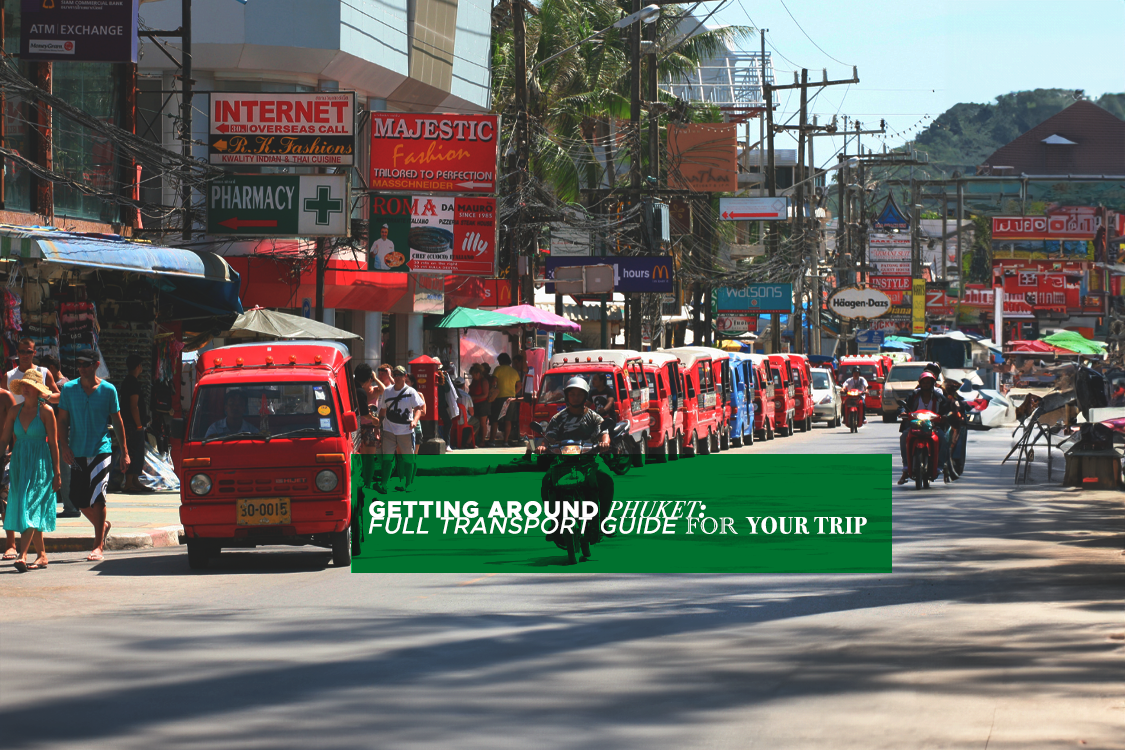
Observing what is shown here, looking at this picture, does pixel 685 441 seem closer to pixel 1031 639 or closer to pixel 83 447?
pixel 83 447

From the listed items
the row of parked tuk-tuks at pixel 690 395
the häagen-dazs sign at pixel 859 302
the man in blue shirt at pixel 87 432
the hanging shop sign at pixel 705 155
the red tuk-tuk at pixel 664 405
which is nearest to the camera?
the man in blue shirt at pixel 87 432

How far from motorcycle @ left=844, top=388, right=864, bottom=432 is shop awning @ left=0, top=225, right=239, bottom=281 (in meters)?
24.8

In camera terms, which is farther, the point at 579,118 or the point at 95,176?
the point at 579,118

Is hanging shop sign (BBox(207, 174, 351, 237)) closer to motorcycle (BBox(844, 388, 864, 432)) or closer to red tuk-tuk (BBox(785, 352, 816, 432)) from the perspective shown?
motorcycle (BBox(844, 388, 864, 432))

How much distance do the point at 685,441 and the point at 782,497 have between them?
1135 centimetres

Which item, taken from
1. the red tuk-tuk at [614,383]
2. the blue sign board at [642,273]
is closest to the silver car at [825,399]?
the blue sign board at [642,273]

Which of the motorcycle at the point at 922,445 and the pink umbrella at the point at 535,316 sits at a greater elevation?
the pink umbrella at the point at 535,316

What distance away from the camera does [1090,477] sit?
2372 centimetres

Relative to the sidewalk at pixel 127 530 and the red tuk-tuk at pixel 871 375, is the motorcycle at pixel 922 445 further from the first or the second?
the red tuk-tuk at pixel 871 375

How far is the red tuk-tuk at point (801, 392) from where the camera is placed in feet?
150

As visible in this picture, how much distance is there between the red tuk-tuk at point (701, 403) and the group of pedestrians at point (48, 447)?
1881 centimetres

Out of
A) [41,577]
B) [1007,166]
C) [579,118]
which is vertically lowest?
[41,577]

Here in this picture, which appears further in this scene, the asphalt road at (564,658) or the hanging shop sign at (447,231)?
the hanging shop sign at (447,231)

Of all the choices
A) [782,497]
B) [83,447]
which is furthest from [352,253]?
[83,447]
